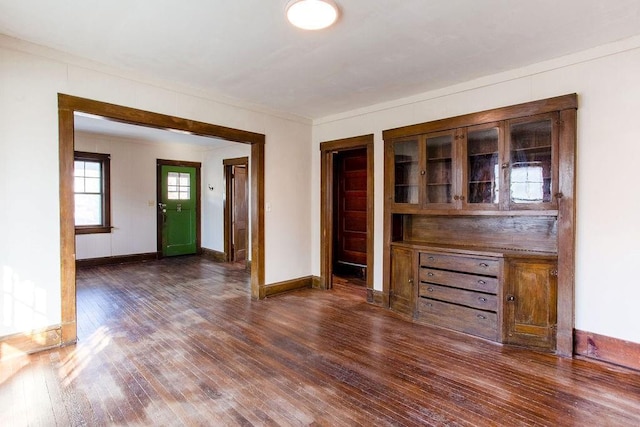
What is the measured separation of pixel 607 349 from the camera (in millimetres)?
2779

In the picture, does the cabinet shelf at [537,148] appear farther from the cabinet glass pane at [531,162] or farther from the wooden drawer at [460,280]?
the wooden drawer at [460,280]

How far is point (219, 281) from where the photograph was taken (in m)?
5.52

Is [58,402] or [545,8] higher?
[545,8]

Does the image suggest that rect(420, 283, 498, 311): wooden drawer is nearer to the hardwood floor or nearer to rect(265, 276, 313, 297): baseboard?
the hardwood floor

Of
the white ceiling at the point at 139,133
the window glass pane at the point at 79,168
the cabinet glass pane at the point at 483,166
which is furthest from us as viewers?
the window glass pane at the point at 79,168

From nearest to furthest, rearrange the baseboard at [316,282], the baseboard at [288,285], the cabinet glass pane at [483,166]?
the cabinet glass pane at [483,166]
the baseboard at [288,285]
the baseboard at [316,282]

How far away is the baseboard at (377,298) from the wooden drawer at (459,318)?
58 cm

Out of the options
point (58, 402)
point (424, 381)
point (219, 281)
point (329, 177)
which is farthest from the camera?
point (219, 281)

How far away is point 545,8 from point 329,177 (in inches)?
127

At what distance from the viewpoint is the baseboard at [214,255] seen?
7287mm

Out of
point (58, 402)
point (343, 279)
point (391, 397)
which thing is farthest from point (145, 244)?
point (391, 397)

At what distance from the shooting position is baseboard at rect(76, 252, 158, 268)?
638 cm

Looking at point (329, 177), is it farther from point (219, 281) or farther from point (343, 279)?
point (219, 281)

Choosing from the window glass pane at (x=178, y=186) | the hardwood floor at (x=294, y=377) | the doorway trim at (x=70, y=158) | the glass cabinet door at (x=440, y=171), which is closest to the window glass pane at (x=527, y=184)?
the glass cabinet door at (x=440, y=171)
